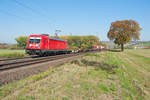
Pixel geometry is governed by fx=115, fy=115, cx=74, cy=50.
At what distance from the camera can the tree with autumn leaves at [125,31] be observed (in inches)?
1702

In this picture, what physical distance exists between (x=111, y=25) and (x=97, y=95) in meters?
47.0

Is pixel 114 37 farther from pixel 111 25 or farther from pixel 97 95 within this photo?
pixel 97 95

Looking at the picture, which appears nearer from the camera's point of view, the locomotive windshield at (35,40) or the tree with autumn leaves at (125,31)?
the locomotive windshield at (35,40)

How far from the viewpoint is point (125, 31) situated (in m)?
44.2

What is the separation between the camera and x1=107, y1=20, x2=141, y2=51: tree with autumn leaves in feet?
142

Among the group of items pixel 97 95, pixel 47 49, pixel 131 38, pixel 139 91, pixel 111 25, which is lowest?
pixel 139 91

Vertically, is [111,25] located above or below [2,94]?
above

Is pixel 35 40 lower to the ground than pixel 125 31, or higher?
lower

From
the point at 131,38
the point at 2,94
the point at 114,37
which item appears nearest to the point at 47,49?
the point at 2,94

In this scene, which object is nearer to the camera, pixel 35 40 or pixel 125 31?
pixel 35 40

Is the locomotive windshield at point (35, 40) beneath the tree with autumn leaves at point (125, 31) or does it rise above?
beneath

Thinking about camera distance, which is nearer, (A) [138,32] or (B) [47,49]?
(B) [47,49]

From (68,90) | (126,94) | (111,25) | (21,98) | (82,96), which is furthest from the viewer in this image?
(111,25)

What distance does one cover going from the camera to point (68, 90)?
4.61 metres
